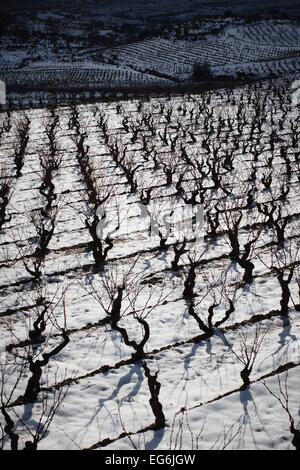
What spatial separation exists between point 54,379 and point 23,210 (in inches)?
301

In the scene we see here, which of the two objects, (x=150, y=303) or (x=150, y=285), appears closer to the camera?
(x=150, y=303)

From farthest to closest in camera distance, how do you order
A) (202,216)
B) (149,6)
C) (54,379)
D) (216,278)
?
(149,6), (202,216), (216,278), (54,379)

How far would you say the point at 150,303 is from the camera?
8.22 meters

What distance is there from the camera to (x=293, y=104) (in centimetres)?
2495

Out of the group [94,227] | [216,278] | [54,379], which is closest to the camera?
[54,379]

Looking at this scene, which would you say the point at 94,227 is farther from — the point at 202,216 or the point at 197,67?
the point at 197,67

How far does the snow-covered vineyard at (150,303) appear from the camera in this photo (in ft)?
18.1

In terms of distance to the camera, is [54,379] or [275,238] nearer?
[54,379]

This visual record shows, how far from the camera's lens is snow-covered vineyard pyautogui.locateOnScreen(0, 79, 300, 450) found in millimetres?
5520

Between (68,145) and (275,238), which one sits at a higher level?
(68,145)

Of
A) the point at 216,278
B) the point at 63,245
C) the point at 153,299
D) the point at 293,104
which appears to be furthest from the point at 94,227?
the point at 293,104

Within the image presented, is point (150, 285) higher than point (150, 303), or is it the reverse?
point (150, 285)

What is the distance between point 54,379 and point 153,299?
9.68ft

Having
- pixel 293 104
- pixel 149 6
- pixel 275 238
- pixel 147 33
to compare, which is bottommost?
pixel 275 238
